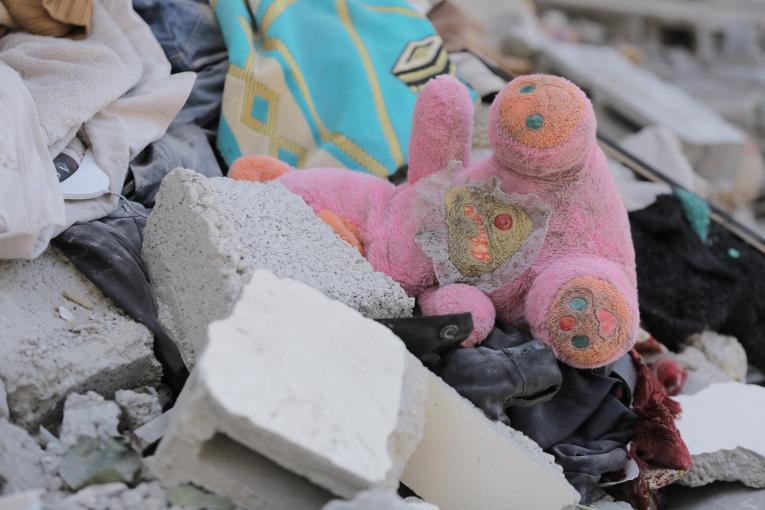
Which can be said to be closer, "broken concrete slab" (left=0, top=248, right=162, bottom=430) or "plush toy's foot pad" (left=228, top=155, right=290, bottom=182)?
"broken concrete slab" (left=0, top=248, right=162, bottom=430)

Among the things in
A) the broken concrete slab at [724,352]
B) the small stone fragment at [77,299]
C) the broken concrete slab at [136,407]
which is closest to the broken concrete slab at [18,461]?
the broken concrete slab at [136,407]

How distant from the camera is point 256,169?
5.56ft

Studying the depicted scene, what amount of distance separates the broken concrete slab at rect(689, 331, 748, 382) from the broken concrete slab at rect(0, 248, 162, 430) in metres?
1.17

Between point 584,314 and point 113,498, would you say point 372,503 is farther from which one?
point 584,314

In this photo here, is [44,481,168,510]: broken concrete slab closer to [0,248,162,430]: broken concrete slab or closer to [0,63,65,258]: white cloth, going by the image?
[0,248,162,430]: broken concrete slab

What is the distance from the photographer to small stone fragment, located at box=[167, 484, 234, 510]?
42.8 inches

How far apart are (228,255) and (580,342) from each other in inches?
20.2

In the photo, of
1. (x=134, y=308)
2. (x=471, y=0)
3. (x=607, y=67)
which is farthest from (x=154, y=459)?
(x=471, y=0)

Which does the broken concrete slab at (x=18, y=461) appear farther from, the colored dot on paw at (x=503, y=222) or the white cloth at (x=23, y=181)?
the colored dot on paw at (x=503, y=222)

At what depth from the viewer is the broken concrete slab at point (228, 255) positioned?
1304mm

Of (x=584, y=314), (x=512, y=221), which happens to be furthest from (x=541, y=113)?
(x=584, y=314)

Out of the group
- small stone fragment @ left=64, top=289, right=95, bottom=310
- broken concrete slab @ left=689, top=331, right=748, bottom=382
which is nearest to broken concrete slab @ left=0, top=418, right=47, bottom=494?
small stone fragment @ left=64, top=289, right=95, bottom=310

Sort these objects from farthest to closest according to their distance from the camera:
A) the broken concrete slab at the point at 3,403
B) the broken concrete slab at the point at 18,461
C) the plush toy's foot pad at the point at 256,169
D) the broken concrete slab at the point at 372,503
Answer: the plush toy's foot pad at the point at 256,169
the broken concrete slab at the point at 3,403
the broken concrete slab at the point at 18,461
the broken concrete slab at the point at 372,503

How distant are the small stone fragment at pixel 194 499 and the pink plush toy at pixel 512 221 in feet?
1.49
